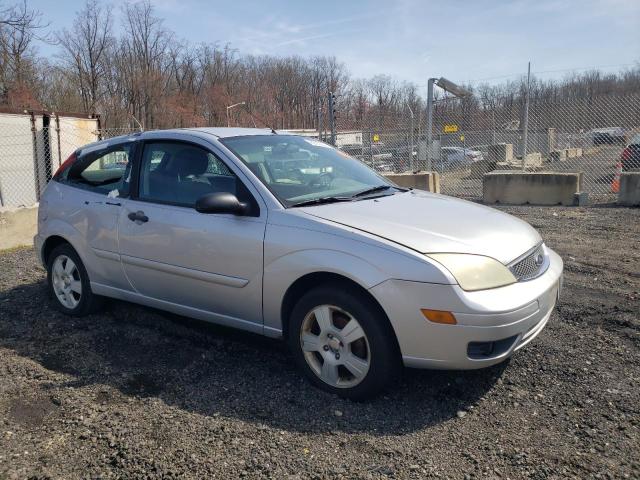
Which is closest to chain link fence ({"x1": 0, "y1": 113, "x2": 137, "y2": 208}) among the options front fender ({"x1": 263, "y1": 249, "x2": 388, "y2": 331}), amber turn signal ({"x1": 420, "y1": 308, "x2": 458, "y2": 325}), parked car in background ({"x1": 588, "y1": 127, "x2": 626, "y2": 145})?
front fender ({"x1": 263, "y1": 249, "x2": 388, "y2": 331})

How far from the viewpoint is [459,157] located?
76.1ft

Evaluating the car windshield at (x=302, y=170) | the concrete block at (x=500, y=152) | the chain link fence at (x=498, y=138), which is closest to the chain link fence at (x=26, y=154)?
the chain link fence at (x=498, y=138)

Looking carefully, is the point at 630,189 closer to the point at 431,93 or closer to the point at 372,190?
the point at 431,93

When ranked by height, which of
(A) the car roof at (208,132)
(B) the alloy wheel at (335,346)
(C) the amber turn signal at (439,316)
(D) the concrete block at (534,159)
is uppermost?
(D) the concrete block at (534,159)

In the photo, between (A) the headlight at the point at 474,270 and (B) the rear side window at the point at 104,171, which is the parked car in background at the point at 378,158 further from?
(A) the headlight at the point at 474,270

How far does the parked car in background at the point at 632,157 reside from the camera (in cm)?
1333

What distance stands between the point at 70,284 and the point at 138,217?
1.31m

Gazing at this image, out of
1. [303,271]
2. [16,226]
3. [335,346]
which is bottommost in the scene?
[335,346]

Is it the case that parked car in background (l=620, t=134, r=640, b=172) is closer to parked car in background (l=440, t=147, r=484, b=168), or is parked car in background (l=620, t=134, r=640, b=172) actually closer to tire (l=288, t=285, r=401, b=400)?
parked car in background (l=440, t=147, r=484, b=168)

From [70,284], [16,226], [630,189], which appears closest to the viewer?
[70,284]

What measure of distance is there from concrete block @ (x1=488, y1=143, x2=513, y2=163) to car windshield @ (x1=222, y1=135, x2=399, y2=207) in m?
18.5

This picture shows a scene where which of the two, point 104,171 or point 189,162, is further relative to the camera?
point 104,171

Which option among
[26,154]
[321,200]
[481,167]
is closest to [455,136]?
[481,167]

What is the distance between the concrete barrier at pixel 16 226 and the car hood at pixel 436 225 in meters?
6.74
